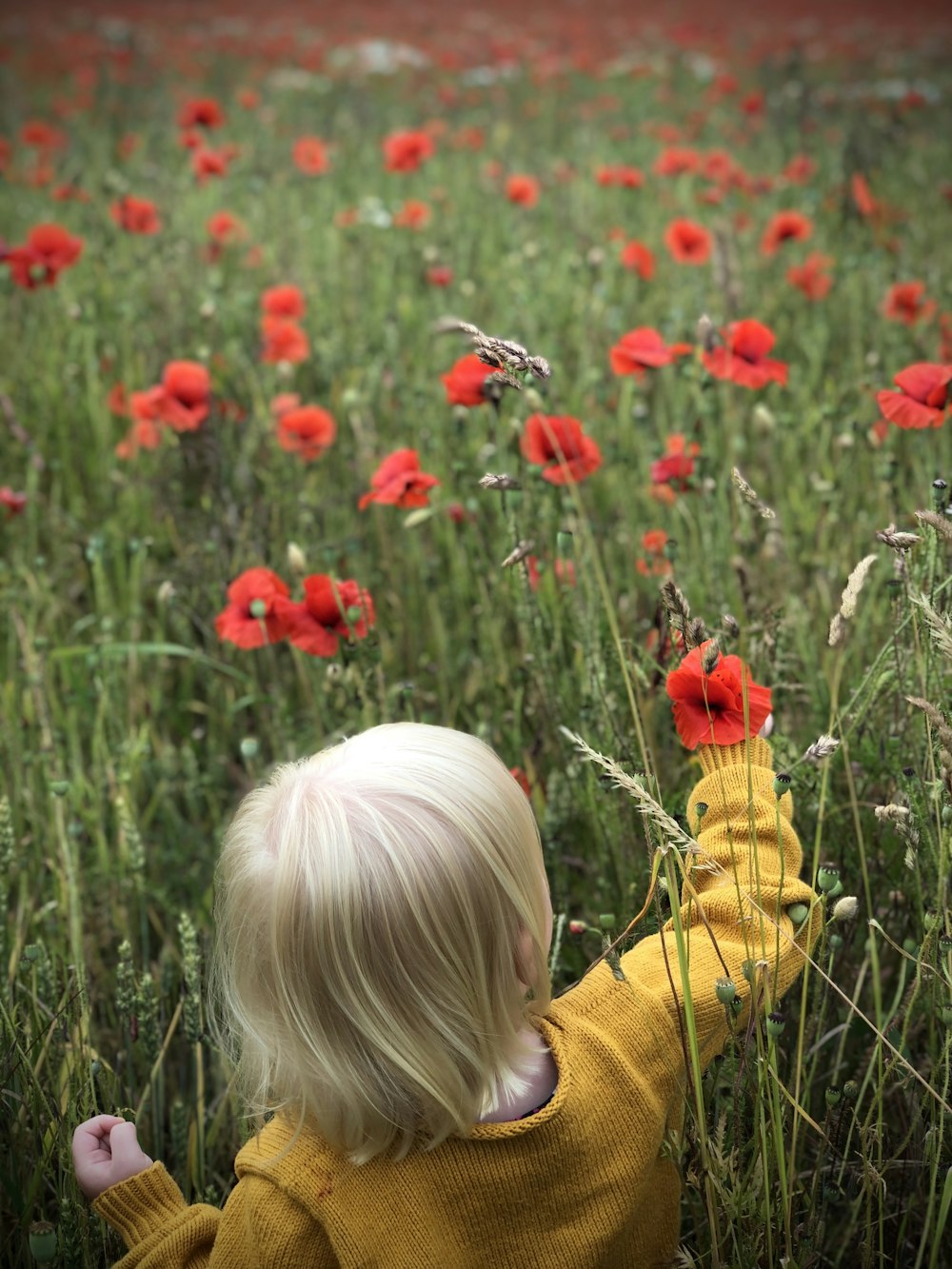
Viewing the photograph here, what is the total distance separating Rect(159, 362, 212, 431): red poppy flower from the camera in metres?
2.24

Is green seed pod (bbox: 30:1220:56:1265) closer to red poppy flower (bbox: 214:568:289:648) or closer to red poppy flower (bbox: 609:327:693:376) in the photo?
red poppy flower (bbox: 214:568:289:648)

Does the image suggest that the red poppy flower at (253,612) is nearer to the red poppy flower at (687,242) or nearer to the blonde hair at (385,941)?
the blonde hair at (385,941)

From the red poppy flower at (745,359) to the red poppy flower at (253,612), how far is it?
77cm

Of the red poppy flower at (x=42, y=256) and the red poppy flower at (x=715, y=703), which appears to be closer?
the red poppy flower at (x=715, y=703)

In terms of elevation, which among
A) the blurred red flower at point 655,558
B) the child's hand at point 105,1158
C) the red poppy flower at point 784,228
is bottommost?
the child's hand at point 105,1158

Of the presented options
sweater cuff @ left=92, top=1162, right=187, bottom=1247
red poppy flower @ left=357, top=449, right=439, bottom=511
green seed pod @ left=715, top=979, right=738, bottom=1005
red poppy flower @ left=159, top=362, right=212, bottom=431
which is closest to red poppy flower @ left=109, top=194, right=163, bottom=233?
red poppy flower @ left=159, top=362, right=212, bottom=431

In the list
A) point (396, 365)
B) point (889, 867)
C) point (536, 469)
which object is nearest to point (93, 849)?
point (536, 469)

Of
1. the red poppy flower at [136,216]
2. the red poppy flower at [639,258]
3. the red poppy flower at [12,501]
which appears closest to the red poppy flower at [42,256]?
the red poppy flower at [136,216]

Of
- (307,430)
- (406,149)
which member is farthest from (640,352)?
(406,149)

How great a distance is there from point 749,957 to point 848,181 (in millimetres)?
3827

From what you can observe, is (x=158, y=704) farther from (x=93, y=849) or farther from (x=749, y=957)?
(x=749, y=957)

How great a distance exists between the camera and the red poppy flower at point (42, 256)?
8.66 ft

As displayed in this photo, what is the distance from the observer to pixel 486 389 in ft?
5.81

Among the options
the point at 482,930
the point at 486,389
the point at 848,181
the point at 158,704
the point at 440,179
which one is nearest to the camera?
the point at 482,930
